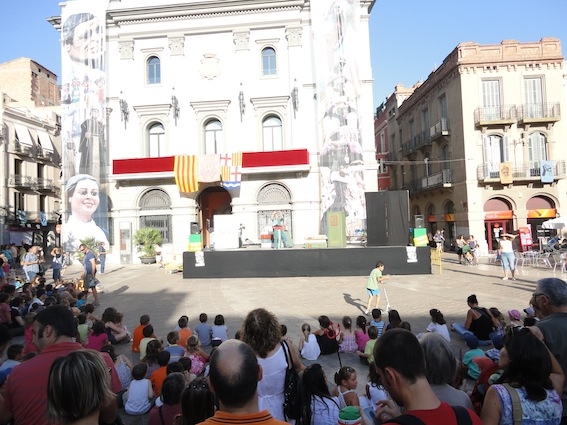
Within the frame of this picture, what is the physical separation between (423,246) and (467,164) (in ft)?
39.3

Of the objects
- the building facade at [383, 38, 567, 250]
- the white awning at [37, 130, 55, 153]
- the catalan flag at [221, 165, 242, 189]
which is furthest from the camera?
the white awning at [37, 130, 55, 153]

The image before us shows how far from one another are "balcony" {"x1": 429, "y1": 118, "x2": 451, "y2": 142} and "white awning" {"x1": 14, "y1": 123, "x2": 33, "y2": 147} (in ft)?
109

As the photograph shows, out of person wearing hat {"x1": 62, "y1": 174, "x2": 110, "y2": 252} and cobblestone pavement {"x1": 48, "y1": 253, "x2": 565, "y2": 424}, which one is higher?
person wearing hat {"x1": 62, "y1": 174, "x2": 110, "y2": 252}

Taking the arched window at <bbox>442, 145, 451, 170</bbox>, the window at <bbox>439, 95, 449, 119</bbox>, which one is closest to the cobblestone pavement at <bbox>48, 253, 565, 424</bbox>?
the arched window at <bbox>442, 145, 451, 170</bbox>

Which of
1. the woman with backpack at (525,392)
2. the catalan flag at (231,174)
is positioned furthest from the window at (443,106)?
the woman with backpack at (525,392)

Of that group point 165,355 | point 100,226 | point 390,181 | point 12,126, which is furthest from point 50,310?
point 390,181

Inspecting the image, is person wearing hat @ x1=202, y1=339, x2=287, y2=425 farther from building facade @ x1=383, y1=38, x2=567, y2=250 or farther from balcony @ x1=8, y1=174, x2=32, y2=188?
balcony @ x1=8, y1=174, x2=32, y2=188

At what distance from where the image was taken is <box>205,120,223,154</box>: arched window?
26.8 meters

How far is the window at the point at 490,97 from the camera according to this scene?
1005 inches

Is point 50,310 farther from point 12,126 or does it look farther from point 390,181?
point 390,181

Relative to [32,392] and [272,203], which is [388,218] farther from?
[32,392]

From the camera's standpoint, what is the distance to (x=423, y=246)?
54.2 ft

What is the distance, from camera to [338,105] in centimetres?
2433

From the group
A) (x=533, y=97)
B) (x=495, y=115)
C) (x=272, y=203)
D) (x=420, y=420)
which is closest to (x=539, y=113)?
(x=533, y=97)
